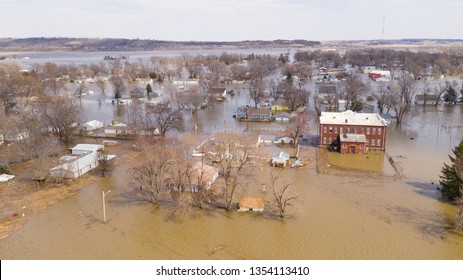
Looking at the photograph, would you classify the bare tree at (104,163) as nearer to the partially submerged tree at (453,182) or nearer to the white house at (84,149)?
the white house at (84,149)

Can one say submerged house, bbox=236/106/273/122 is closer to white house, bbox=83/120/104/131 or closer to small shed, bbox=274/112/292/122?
small shed, bbox=274/112/292/122

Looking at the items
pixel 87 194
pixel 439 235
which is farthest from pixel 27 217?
pixel 439 235

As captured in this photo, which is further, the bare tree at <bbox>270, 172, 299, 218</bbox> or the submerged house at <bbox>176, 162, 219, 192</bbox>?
the submerged house at <bbox>176, 162, 219, 192</bbox>

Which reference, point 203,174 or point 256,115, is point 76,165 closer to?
point 203,174

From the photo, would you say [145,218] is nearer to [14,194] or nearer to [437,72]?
[14,194]

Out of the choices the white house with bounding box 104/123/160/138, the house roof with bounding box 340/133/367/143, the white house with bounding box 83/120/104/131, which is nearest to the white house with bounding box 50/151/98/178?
the white house with bounding box 104/123/160/138
